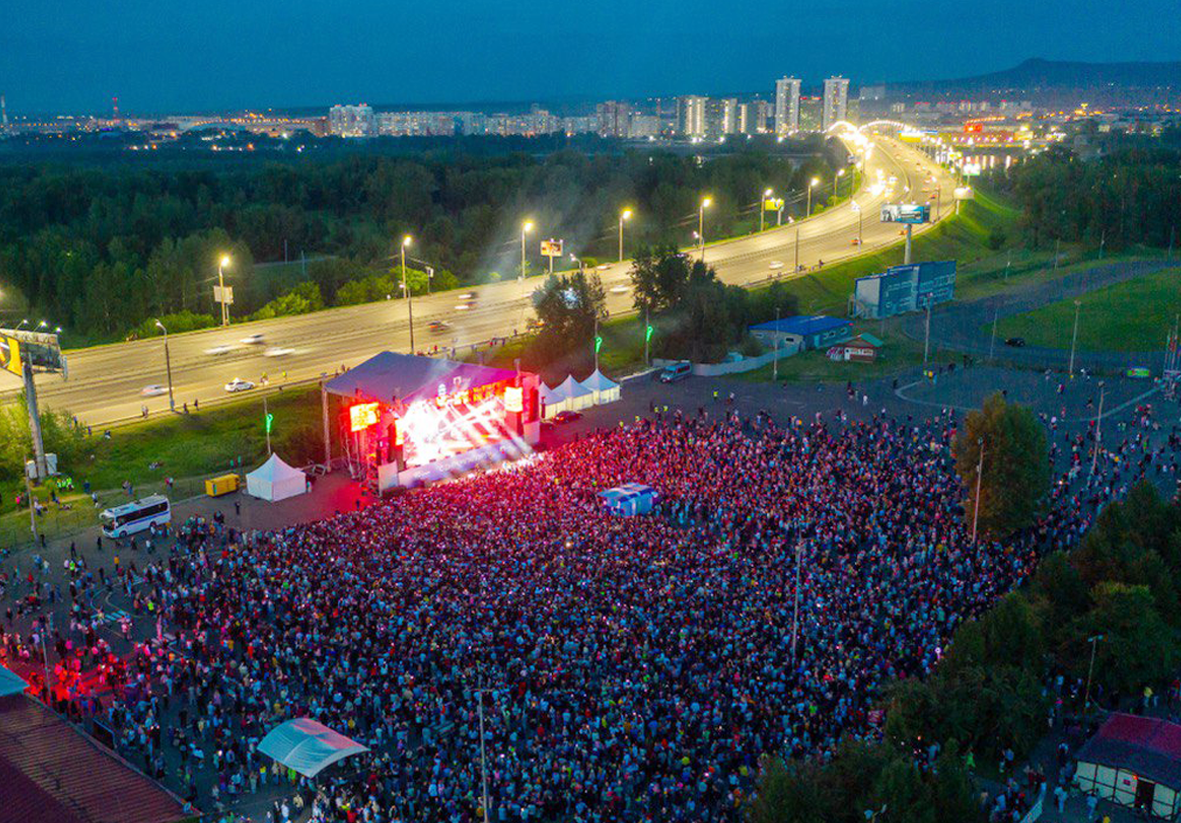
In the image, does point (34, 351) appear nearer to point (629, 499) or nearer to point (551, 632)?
point (629, 499)

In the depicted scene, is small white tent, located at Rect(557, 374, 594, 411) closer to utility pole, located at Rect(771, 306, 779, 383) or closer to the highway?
utility pole, located at Rect(771, 306, 779, 383)

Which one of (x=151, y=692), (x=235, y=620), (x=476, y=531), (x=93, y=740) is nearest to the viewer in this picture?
(x=93, y=740)

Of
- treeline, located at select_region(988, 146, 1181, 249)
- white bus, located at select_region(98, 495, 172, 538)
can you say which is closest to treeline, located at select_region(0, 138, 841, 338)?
treeline, located at select_region(988, 146, 1181, 249)

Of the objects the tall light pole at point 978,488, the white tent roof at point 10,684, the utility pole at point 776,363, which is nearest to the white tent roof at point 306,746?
the white tent roof at point 10,684

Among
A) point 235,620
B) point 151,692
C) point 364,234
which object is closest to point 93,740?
point 151,692

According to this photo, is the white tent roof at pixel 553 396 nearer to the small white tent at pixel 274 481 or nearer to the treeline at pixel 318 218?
the small white tent at pixel 274 481

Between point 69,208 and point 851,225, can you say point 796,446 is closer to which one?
point 851,225

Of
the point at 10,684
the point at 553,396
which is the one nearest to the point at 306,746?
the point at 10,684
